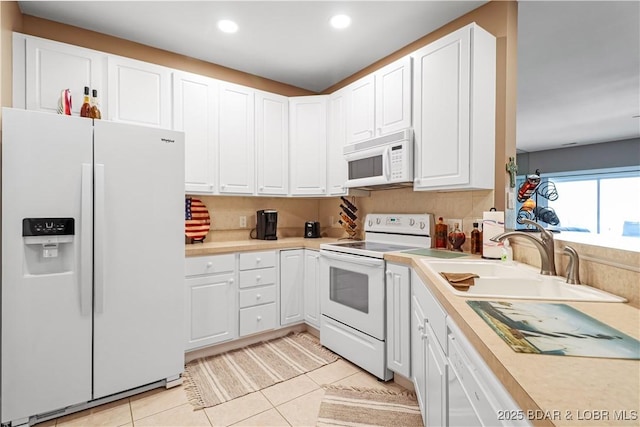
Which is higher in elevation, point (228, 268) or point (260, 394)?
point (228, 268)

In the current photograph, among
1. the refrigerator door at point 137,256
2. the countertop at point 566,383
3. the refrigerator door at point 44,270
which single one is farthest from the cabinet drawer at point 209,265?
the countertop at point 566,383

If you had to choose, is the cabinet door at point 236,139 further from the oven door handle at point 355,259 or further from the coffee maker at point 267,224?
the oven door handle at point 355,259

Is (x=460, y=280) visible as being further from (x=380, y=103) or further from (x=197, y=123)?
(x=197, y=123)

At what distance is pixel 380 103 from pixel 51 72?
2.39 m

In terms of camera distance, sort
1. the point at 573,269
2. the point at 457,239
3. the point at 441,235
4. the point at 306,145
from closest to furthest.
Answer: the point at 573,269 → the point at 457,239 → the point at 441,235 → the point at 306,145

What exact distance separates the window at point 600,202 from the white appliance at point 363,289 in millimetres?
5429

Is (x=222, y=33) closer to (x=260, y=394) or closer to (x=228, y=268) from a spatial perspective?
(x=228, y=268)

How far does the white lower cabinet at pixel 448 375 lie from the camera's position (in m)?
0.74

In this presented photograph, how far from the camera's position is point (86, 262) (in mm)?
1854

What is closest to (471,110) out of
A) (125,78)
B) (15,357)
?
(125,78)

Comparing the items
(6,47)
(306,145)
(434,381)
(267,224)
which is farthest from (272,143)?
(434,381)

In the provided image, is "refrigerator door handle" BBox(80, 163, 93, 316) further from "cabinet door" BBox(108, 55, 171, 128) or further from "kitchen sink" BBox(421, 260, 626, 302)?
"kitchen sink" BBox(421, 260, 626, 302)

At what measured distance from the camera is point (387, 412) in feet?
6.25

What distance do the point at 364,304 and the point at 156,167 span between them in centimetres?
172
